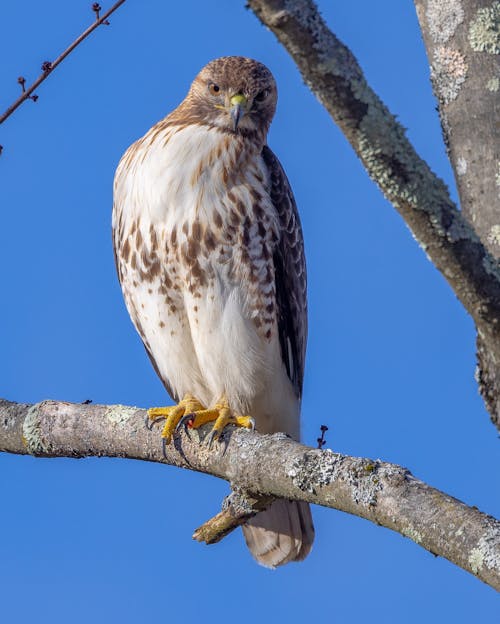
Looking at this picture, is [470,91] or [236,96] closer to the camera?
[470,91]

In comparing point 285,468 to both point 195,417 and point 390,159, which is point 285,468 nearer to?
point 195,417

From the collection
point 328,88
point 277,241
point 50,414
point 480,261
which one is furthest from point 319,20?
point 277,241

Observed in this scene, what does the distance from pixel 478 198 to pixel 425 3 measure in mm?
725

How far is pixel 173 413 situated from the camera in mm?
4582

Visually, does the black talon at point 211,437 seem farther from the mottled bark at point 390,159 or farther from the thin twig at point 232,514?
the mottled bark at point 390,159

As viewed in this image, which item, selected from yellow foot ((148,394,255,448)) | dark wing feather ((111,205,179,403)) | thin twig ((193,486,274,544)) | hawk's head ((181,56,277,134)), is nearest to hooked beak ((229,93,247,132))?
hawk's head ((181,56,277,134))

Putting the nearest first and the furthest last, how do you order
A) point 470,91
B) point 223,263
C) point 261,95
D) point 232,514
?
point 470,91 < point 232,514 < point 223,263 < point 261,95

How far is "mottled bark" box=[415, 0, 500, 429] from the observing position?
3254 mm

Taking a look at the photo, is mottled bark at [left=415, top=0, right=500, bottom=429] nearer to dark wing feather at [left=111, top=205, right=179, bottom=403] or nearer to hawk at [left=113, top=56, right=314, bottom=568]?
hawk at [left=113, top=56, right=314, bottom=568]

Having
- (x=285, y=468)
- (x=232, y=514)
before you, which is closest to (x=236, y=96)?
(x=232, y=514)

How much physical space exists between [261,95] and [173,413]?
6.10ft

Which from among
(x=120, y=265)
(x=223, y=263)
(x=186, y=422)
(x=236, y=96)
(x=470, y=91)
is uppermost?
(x=236, y=96)

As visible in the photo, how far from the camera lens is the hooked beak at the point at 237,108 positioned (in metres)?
5.36

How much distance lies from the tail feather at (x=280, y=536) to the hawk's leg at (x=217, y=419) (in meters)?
0.61
